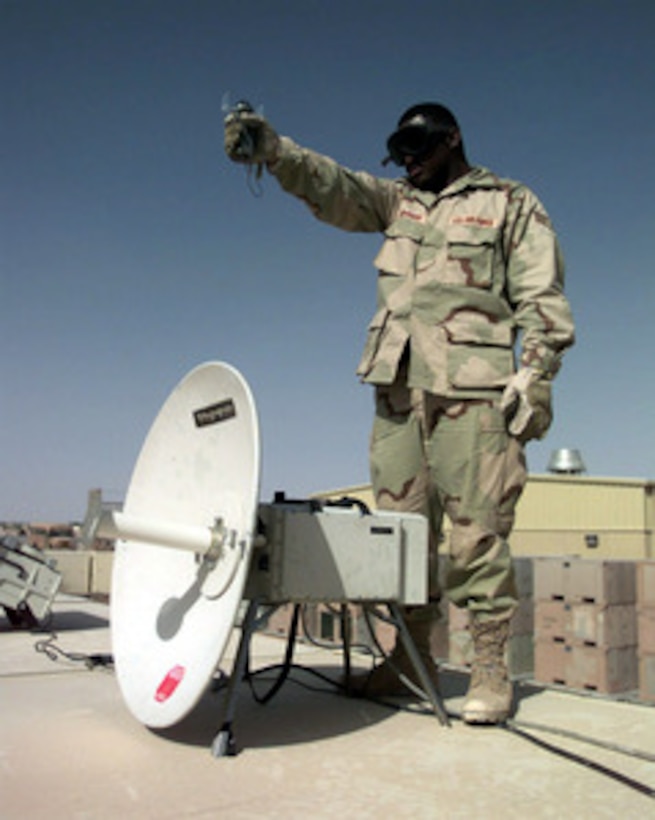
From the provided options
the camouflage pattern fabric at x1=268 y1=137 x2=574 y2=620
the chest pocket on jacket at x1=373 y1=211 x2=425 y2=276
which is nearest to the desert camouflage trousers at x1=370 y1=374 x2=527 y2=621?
the camouflage pattern fabric at x1=268 y1=137 x2=574 y2=620

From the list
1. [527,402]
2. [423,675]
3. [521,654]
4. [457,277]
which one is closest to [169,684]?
[423,675]

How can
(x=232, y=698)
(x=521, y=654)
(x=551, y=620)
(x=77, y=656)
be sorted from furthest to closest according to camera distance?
(x=521, y=654), (x=551, y=620), (x=77, y=656), (x=232, y=698)

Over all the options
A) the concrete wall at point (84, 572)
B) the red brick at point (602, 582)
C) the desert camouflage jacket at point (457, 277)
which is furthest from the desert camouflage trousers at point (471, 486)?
the concrete wall at point (84, 572)

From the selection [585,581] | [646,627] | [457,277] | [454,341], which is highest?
[457,277]

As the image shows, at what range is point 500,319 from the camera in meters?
3.12

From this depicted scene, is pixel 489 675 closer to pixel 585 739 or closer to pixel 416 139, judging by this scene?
pixel 585 739

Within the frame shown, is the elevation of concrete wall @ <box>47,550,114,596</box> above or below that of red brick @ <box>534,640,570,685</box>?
above

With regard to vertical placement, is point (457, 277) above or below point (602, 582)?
above

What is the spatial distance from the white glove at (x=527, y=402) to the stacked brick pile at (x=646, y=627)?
15.4ft

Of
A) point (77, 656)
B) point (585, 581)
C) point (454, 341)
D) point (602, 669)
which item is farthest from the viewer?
point (585, 581)

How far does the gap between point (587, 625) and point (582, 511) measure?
794 inches

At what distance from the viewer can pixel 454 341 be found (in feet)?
9.96

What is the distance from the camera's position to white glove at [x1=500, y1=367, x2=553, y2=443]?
2877mm

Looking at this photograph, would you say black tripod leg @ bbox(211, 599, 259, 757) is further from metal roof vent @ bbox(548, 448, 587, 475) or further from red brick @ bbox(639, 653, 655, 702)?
metal roof vent @ bbox(548, 448, 587, 475)
